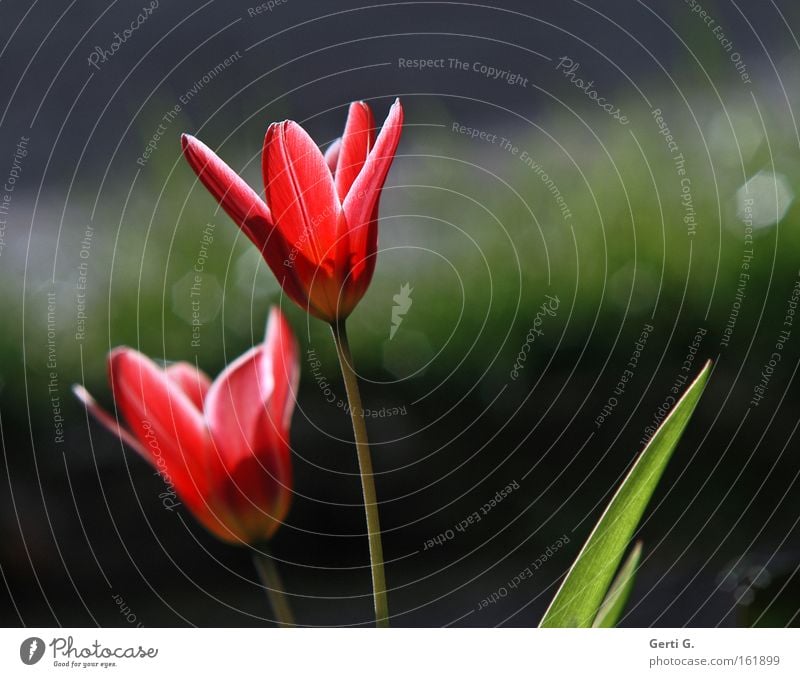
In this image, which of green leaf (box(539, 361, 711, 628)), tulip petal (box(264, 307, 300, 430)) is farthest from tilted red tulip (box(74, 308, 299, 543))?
green leaf (box(539, 361, 711, 628))

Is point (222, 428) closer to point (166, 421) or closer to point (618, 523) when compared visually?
point (166, 421)

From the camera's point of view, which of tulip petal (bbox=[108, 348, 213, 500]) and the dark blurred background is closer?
tulip petal (bbox=[108, 348, 213, 500])

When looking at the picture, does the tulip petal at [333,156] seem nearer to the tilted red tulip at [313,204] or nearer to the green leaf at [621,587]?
the tilted red tulip at [313,204]

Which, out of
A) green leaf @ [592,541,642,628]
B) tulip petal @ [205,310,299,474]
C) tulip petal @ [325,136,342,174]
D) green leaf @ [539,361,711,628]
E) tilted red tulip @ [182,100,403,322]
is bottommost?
green leaf @ [592,541,642,628]

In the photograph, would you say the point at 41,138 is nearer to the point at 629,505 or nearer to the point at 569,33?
the point at 569,33

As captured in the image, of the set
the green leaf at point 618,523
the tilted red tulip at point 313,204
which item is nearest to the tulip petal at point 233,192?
the tilted red tulip at point 313,204

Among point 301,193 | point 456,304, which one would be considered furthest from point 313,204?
point 456,304

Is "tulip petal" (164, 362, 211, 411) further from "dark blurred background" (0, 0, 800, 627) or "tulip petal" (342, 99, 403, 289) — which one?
"dark blurred background" (0, 0, 800, 627)
